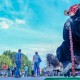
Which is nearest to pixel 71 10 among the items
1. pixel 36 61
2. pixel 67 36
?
pixel 67 36

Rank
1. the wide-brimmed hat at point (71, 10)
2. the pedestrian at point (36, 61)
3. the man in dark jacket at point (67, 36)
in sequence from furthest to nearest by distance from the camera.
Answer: the pedestrian at point (36, 61), the man in dark jacket at point (67, 36), the wide-brimmed hat at point (71, 10)

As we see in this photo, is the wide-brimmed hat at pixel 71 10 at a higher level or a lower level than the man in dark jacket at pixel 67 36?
higher

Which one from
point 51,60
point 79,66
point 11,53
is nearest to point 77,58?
point 79,66

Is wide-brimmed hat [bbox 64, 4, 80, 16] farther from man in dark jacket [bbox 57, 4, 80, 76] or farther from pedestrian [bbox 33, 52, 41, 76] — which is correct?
pedestrian [bbox 33, 52, 41, 76]

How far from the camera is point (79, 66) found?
1517cm

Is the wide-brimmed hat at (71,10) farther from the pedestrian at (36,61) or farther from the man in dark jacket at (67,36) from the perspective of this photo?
the pedestrian at (36,61)

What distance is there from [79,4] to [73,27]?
1113 mm

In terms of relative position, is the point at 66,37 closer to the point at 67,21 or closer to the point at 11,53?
the point at 67,21

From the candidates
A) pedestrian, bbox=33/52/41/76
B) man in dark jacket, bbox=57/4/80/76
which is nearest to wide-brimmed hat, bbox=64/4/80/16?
man in dark jacket, bbox=57/4/80/76

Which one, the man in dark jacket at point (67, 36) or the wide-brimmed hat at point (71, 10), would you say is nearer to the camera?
the wide-brimmed hat at point (71, 10)

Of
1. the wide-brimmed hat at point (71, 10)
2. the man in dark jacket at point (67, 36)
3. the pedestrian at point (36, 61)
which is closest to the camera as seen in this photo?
the wide-brimmed hat at point (71, 10)

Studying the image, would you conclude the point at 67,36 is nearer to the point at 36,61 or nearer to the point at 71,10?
the point at 71,10

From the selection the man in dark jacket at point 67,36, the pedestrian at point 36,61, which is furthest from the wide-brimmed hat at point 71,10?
the pedestrian at point 36,61

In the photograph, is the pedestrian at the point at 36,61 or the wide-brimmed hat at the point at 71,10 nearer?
the wide-brimmed hat at the point at 71,10
